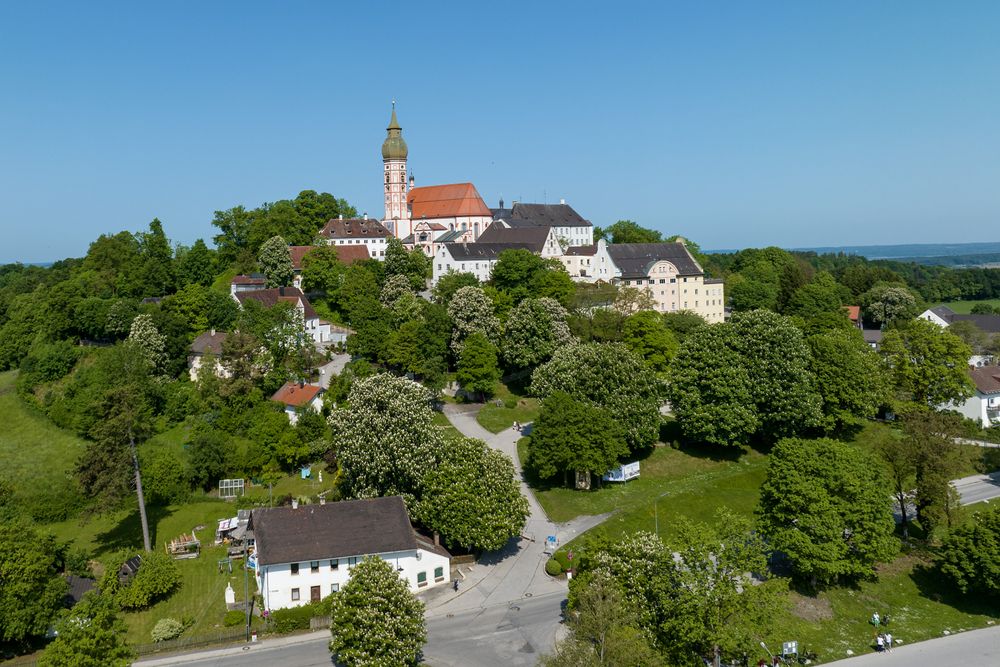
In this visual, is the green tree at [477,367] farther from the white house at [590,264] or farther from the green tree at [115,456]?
the green tree at [115,456]

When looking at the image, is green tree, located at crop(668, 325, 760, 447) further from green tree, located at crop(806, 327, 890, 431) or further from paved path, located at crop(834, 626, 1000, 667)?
paved path, located at crop(834, 626, 1000, 667)

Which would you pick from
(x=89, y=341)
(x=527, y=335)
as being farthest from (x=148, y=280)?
(x=527, y=335)

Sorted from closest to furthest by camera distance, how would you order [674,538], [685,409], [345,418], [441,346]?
[674,538] < [345,418] < [685,409] < [441,346]

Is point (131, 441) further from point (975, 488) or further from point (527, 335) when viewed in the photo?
point (975, 488)

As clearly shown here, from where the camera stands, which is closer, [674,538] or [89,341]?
[674,538]

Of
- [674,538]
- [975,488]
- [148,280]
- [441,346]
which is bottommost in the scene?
[975,488]

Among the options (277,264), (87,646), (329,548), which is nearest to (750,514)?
(329,548)

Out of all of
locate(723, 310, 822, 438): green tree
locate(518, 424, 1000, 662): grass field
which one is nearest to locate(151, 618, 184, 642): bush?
locate(518, 424, 1000, 662): grass field
